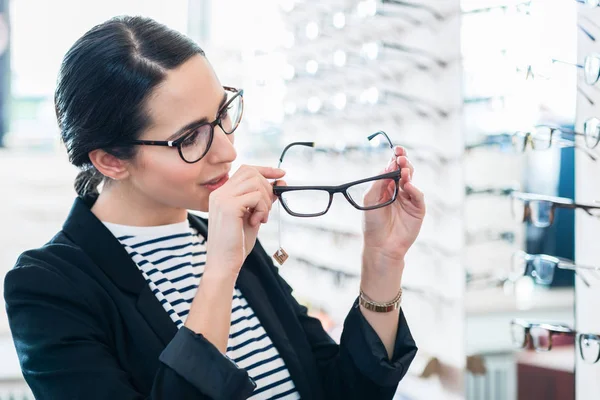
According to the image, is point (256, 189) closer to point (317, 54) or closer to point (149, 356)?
point (149, 356)

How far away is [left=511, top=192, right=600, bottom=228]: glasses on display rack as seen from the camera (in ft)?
3.98

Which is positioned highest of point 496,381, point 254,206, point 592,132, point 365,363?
point 592,132

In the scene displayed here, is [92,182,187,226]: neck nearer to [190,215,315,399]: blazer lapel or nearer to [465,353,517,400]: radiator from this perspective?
[190,215,315,399]: blazer lapel

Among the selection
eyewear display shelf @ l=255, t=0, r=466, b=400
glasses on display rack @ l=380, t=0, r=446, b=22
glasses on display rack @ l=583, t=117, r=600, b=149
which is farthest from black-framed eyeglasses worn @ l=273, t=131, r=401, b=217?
glasses on display rack @ l=380, t=0, r=446, b=22

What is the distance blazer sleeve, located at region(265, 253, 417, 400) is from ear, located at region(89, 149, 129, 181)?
0.44 m

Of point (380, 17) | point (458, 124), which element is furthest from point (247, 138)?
point (458, 124)

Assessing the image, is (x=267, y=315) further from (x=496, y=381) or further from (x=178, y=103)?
(x=496, y=381)

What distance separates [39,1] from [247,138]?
41.5 inches

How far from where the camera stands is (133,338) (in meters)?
1.00

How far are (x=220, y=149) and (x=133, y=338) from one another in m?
0.30

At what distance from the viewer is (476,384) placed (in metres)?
1.96

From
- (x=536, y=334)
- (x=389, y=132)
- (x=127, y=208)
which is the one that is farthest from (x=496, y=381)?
(x=127, y=208)

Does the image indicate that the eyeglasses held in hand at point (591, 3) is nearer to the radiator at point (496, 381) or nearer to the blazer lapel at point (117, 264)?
the blazer lapel at point (117, 264)

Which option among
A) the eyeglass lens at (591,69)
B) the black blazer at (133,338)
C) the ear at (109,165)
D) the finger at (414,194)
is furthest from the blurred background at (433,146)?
the ear at (109,165)
